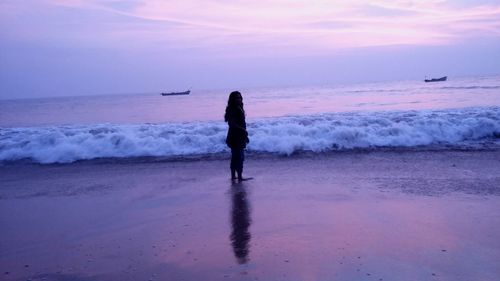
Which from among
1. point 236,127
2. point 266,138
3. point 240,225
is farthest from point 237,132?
point 266,138

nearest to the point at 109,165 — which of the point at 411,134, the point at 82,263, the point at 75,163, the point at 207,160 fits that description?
the point at 75,163

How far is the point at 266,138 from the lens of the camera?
1378 cm

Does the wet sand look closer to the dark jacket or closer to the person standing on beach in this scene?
the person standing on beach

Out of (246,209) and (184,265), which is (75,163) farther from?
(184,265)

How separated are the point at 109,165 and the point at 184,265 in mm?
8210

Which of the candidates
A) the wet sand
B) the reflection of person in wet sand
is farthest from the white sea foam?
the reflection of person in wet sand

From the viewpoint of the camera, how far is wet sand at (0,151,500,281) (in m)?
4.64

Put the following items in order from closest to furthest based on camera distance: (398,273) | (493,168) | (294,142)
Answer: (398,273), (493,168), (294,142)

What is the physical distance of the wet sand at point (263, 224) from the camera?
4641mm

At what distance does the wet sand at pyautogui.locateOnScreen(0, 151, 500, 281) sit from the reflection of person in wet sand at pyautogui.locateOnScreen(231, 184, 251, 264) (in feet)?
0.06

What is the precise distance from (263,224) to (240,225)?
324 mm

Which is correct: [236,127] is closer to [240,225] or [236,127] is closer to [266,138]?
[240,225]

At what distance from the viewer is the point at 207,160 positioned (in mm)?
12305

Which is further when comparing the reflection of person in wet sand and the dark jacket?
the dark jacket
